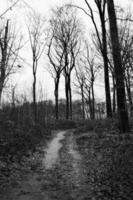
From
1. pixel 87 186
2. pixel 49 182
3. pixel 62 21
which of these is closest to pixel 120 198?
pixel 87 186

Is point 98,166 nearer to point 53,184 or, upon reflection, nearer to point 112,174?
point 112,174

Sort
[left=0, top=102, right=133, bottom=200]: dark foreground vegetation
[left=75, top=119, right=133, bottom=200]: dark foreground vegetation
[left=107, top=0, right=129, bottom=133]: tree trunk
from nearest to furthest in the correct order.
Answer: [left=75, top=119, right=133, bottom=200]: dark foreground vegetation, [left=0, top=102, right=133, bottom=200]: dark foreground vegetation, [left=107, top=0, right=129, bottom=133]: tree trunk

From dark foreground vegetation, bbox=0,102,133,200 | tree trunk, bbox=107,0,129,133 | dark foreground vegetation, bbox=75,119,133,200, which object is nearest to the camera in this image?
dark foreground vegetation, bbox=75,119,133,200

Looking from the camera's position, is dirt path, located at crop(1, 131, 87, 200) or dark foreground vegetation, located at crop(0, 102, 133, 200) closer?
dirt path, located at crop(1, 131, 87, 200)

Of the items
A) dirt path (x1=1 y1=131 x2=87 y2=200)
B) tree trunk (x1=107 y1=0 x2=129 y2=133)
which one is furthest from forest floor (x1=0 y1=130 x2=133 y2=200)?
tree trunk (x1=107 y1=0 x2=129 y2=133)

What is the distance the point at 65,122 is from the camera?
28.9 meters

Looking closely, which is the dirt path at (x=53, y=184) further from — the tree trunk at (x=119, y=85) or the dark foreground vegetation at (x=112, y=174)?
the tree trunk at (x=119, y=85)

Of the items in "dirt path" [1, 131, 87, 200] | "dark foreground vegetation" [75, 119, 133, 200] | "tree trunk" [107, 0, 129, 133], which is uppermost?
"tree trunk" [107, 0, 129, 133]

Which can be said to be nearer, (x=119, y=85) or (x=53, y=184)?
(x=53, y=184)

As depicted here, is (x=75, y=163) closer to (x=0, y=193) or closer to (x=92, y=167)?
(x=92, y=167)

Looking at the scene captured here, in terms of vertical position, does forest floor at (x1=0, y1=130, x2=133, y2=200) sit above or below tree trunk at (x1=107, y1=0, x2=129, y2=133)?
below

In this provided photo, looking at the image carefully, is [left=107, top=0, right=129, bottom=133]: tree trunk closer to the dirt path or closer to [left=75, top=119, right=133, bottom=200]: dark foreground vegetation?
[left=75, top=119, right=133, bottom=200]: dark foreground vegetation

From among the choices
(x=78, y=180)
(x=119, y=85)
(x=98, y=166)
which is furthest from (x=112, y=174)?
(x=119, y=85)

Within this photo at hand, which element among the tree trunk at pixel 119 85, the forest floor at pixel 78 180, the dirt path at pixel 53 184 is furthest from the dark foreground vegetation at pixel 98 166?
the tree trunk at pixel 119 85
